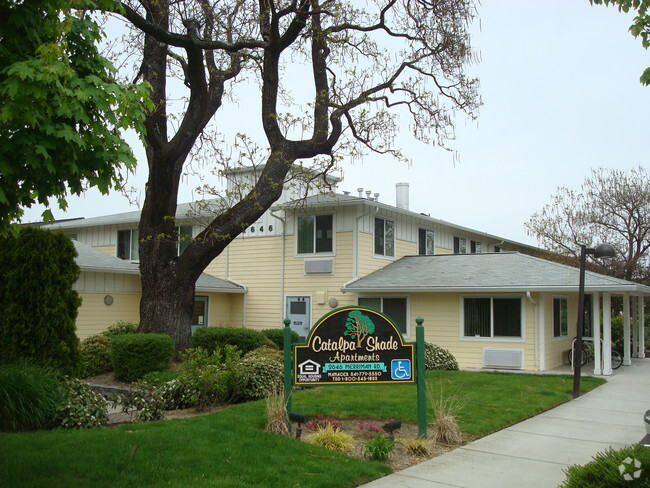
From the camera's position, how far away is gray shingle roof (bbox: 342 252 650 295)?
17750 mm

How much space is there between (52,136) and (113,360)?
1081 centimetres

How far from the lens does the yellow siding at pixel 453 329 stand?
1866 cm

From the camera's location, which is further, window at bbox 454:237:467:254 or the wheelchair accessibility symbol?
window at bbox 454:237:467:254

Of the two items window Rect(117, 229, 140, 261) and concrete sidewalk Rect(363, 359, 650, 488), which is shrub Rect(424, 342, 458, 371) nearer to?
concrete sidewalk Rect(363, 359, 650, 488)

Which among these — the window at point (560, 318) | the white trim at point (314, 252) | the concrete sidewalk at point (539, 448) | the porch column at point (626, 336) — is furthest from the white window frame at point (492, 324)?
the concrete sidewalk at point (539, 448)

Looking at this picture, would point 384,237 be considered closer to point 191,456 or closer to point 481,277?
point 481,277

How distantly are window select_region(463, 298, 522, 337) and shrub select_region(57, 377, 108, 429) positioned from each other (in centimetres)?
1300

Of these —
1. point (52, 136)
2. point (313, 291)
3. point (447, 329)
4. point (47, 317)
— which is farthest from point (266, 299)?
point (52, 136)

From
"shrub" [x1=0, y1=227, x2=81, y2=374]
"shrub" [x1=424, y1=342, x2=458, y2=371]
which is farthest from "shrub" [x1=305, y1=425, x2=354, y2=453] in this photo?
"shrub" [x1=424, y1=342, x2=458, y2=371]

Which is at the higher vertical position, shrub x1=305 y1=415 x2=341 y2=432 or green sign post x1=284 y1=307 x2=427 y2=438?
green sign post x1=284 y1=307 x2=427 y2=438

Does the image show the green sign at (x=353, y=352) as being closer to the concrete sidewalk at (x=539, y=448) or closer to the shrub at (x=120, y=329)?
the concrete sidewalk at (x=539, y=448)

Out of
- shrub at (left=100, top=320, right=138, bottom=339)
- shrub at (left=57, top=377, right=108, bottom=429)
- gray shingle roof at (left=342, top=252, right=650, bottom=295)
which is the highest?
gray shingle roof at (left=342, top=252, right=650, bottom=295)

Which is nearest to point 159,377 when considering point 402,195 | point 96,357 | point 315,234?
point 96,357

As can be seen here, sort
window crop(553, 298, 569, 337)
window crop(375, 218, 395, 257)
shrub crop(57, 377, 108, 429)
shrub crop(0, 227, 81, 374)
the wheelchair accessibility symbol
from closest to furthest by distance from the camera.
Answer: shrub crop(57, 377, 108, 429)
the wheelchair accessibility symbol
shrub crop(0, 227, 81, 374)
window crop(553, 298, 569, 337)
window crop(375, 218, 395, 257)
